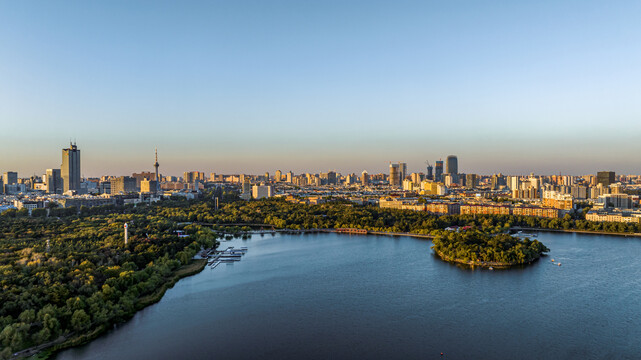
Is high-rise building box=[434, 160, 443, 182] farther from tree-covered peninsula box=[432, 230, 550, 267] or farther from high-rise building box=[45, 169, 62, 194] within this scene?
tree-covered peninsula box=[432, 230, 550, 267]

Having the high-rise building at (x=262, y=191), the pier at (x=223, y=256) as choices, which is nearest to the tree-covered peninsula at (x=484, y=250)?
the pier at (x=223, y=256)

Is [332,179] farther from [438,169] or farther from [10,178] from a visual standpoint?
[10,178]

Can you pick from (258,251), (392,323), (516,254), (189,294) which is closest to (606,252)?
(516,254)

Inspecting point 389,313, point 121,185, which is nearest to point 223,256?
point 389,313

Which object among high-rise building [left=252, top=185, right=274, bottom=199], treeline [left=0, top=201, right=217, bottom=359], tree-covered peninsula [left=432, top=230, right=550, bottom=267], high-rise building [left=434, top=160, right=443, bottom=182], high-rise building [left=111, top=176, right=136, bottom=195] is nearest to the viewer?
→ treeline [left=0, top=201, right=217, bottom=359]

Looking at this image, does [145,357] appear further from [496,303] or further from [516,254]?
[516,254]

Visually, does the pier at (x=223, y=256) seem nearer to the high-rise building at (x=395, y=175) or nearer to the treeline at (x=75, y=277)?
the treeline at (x=75, y=277)

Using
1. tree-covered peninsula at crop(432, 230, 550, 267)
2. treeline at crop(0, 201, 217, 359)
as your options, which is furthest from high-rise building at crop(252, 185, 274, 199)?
tree-covered peninsula at crop(432, 230, 550, 267)
